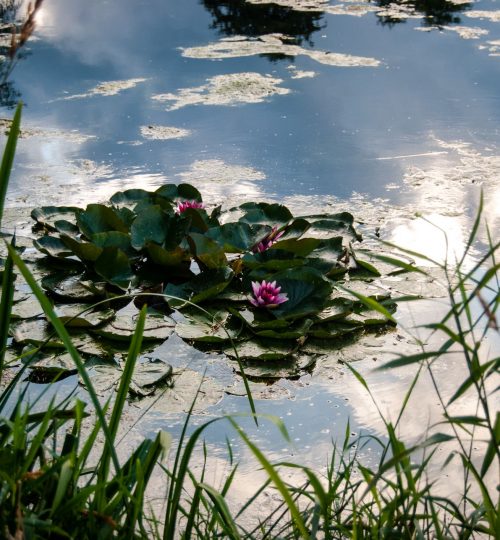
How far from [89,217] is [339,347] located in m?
0.99

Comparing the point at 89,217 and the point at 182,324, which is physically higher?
the point at 89,217

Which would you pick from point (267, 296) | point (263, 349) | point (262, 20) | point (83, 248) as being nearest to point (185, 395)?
point (263, 349)

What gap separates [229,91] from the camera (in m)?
4.84

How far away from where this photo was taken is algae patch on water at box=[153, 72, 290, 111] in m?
4.69

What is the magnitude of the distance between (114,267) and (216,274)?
0.33 metres

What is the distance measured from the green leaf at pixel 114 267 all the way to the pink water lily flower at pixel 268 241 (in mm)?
433

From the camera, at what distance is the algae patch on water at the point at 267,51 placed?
5.48 metres

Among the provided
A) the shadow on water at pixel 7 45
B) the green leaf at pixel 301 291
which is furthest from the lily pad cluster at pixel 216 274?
the shadow on water at pixel 7 45

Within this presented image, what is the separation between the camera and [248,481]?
191 centimetres

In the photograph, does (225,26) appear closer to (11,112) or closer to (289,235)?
(11,112)

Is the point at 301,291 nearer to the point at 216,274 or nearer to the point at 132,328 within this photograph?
the point at 216,274

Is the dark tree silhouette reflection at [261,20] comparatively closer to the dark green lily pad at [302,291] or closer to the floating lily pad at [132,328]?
the dark green lily pad at [302,291]

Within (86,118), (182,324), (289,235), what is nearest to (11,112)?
(86,118)

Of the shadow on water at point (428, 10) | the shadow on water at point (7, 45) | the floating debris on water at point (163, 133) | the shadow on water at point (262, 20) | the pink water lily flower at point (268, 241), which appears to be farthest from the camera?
the shadow on water at point (428, 10)
